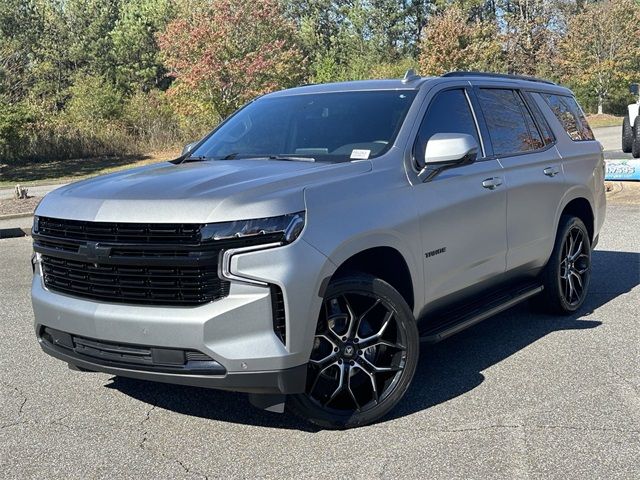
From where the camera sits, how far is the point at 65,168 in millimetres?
29641

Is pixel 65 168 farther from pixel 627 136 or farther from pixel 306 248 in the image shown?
pixel 306 248

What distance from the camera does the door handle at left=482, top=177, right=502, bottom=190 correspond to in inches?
201

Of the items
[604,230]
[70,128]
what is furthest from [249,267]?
[70,128]

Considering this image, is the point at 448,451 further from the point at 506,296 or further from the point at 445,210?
the point at 506,296

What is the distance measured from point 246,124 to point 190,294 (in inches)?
83.1

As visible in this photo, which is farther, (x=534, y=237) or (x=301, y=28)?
(x=301, y=28)

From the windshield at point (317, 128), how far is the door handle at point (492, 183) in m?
0.77

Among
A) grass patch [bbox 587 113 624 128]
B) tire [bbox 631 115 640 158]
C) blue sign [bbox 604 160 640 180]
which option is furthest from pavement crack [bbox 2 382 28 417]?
grass patch [bbox 587 113 624 128]

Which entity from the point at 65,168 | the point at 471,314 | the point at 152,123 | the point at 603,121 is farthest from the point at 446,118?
the point at 603,121

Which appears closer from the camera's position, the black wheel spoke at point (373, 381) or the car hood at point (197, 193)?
the car hood at point (197, 193)

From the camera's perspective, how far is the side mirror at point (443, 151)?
4.50 metres

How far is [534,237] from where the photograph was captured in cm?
571

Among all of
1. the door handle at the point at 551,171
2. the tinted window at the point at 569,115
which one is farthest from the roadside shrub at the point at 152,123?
the door handle at the point at 551,171

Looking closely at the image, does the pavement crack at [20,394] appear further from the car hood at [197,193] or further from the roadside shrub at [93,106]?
the roadside shrub at [93,106]
